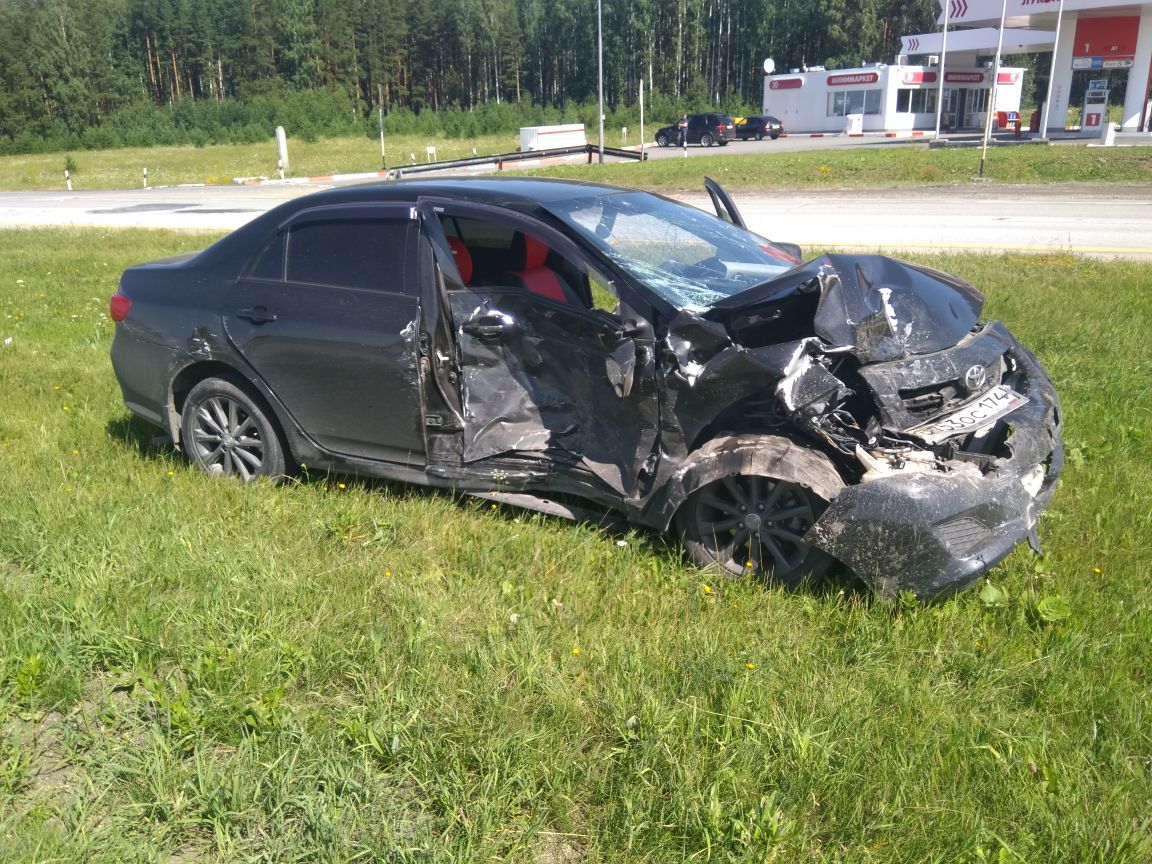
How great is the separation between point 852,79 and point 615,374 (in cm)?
5843

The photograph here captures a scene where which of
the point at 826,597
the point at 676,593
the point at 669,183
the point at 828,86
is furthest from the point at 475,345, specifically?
the point at 828,86

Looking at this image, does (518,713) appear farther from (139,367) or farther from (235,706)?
(139,367)

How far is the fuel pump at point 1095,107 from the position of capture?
3697cm

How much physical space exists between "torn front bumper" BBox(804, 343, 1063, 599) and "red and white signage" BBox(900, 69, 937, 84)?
5741cm

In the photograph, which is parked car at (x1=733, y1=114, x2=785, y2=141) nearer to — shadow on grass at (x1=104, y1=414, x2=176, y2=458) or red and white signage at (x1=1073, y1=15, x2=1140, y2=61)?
red and white signage at (x1=1073, y1=15, x2=1140, y2=61)

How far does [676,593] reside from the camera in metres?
4.04

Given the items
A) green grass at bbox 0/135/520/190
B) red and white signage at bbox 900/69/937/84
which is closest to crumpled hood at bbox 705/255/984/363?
green grass at bbox 0/135/520/190

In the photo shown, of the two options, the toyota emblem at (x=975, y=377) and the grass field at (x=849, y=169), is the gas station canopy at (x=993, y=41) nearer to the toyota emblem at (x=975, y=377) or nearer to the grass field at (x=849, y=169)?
the grass field at (x=849, y=169)

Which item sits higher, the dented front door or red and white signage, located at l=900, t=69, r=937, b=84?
red and white signage, located at l=900, t=69, r=937, b=84

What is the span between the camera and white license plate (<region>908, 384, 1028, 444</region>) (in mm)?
3838

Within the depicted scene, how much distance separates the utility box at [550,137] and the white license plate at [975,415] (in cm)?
3946

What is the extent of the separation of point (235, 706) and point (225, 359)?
2.52 meters

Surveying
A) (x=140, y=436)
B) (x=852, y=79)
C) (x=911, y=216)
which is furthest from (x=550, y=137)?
(x=140, y=436)

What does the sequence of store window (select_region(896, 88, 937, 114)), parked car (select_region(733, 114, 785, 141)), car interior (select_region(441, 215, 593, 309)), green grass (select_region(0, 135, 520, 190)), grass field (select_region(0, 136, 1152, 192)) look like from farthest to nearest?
store window (select_region(896, 88, 937, 114))
parked car (select_region(733, 114, 785, 141))
green grass (select_region(0, 135, 520, 190))
grass field (select_region(0, 136, 1152, 192))
car interior (select_region(441, 215, 593, 309))
